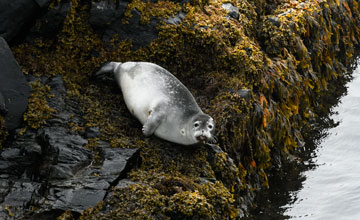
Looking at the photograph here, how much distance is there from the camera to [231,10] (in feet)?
22.7

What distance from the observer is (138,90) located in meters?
5.43

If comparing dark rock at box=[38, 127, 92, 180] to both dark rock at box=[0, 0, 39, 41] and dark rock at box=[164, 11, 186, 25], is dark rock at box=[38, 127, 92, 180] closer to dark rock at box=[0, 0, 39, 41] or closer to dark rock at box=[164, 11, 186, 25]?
dark rock at box=[0, 0, 39, 41]

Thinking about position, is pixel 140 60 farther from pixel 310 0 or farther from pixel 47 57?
pixel 310 0

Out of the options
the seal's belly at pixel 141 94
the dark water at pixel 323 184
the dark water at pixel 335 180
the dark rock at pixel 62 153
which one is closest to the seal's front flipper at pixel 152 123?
the seal's belly at pixel 141 94

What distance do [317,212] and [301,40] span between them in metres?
3.13

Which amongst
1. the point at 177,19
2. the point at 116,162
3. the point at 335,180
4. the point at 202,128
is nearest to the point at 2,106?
the point at 116,162

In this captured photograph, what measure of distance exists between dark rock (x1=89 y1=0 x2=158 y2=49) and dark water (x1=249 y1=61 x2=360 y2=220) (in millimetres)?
2249

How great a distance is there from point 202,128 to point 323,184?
1.86 metres

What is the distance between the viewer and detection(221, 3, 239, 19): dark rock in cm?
686

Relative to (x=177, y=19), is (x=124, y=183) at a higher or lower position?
lower

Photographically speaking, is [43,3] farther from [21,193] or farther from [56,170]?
[21,193]

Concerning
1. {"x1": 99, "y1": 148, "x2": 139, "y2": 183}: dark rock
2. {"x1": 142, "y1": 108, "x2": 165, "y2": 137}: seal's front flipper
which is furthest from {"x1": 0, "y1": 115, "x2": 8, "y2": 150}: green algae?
{"x1": 142, "y1": 108, "x2": 165, "y2": 137}: seal's front flipper

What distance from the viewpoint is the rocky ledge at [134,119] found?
14.1ft

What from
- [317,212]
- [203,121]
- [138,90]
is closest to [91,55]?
[138,90]
